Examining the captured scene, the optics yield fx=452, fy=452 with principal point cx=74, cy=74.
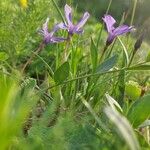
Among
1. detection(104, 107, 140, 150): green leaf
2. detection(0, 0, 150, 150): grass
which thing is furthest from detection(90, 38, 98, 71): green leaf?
detection(104, 107, 140, 150): green leaf

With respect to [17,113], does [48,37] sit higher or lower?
higher

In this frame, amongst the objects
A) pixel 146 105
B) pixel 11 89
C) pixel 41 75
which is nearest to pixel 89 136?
pixel 146 105

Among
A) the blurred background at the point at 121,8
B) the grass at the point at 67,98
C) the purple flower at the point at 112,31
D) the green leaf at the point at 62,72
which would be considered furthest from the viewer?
the blurred background at the point at 121,8

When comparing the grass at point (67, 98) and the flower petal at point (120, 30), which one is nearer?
the grass at point (67, 98)

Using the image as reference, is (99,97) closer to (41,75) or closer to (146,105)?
(146,105)

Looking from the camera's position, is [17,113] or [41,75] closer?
[17,113]

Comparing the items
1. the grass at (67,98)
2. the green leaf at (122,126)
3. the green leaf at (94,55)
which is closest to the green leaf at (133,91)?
the grass at (67,98)

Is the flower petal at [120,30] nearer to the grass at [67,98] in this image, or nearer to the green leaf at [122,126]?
the grass at [67,98]

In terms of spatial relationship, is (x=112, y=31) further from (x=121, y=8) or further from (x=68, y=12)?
(x=121, y=8)

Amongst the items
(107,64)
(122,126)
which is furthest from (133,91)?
(122,126)
